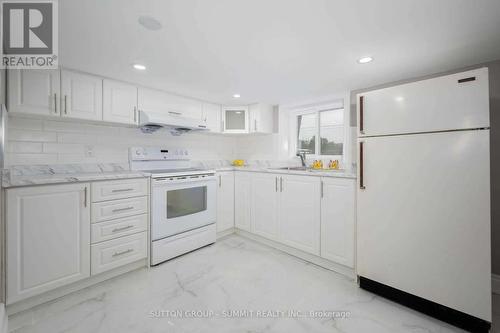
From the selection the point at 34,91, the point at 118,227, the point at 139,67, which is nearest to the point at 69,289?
the point at 118,227

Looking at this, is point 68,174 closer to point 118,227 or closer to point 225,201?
point 118,227

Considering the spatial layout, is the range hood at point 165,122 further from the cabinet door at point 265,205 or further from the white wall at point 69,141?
the cabinet door at point 265,205

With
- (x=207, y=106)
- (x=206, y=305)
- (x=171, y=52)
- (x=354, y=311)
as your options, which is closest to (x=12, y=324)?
(x=206, y=305)

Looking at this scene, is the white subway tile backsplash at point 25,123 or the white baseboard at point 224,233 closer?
the white subway tile backsplash at point 25,123

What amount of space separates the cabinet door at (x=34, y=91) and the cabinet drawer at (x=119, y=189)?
0.80m

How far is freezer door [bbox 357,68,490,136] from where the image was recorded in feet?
4.92

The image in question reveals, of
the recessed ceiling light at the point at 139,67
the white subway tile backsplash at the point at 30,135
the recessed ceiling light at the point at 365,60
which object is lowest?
the white subway tile backsplash at the point at 30,135

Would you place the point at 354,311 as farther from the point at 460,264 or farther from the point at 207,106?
the point at 207,106

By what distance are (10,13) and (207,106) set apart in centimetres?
217

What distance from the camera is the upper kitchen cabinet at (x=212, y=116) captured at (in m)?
3.35

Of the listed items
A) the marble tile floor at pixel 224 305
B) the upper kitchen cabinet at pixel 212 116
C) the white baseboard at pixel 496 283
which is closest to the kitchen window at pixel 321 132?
the upper kitchen cabinet at pixel 212 116

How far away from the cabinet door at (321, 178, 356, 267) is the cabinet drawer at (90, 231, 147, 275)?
1.94 meters

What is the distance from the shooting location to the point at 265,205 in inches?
119

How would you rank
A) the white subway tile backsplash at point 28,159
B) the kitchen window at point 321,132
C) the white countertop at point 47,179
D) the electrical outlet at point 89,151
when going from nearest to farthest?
the white countertop at point 47,179 < the white subway tile backsplash at point 28,159 < the electrical outlet at point 89,151 < the kitchen window at point 321,132
